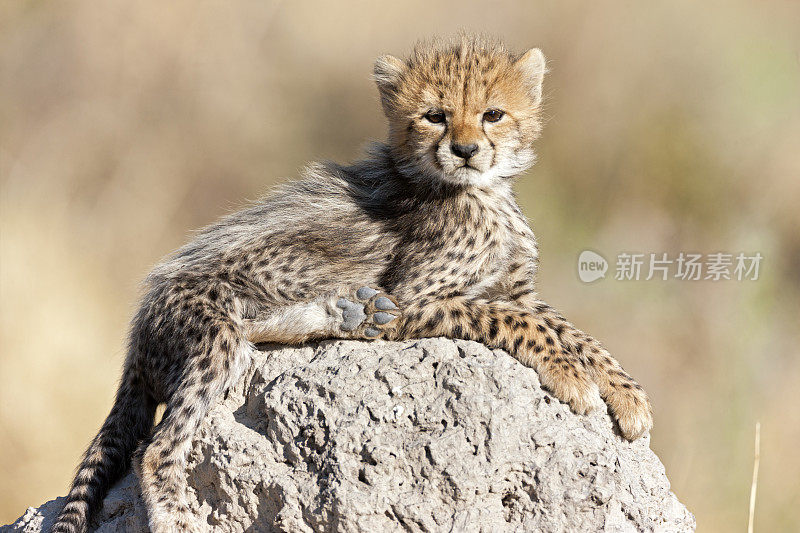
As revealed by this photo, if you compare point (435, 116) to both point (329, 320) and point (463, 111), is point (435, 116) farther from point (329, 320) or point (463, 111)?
point (329, 320)

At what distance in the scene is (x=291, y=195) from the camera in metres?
5.35

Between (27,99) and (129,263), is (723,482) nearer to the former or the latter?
(129,263)

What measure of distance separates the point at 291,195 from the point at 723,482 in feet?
14.8

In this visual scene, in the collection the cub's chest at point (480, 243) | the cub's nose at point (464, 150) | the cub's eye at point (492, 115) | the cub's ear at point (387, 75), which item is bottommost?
the cub's chest at point (480, 243)

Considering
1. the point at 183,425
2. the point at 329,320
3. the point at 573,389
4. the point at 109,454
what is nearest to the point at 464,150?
the point at 329,320

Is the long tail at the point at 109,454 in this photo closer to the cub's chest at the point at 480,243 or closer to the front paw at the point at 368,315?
the front paw at the point at 368,315

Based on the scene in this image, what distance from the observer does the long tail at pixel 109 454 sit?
4.59 meters

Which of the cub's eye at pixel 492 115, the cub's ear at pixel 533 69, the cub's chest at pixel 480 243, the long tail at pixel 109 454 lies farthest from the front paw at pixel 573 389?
the long tail at pixel 109 454

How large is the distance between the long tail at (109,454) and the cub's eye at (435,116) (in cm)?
197

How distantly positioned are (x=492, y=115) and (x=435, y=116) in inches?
11.0

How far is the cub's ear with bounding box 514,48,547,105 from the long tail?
2525mm

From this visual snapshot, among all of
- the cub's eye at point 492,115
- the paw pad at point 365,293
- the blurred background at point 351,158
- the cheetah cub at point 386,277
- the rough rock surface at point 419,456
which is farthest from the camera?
the blurred background at point 351,158

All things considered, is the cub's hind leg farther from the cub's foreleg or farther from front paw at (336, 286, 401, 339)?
front paw at (336, 286, 401, 339)

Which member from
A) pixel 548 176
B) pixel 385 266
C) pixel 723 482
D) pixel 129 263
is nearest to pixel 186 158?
pixel 129 263
